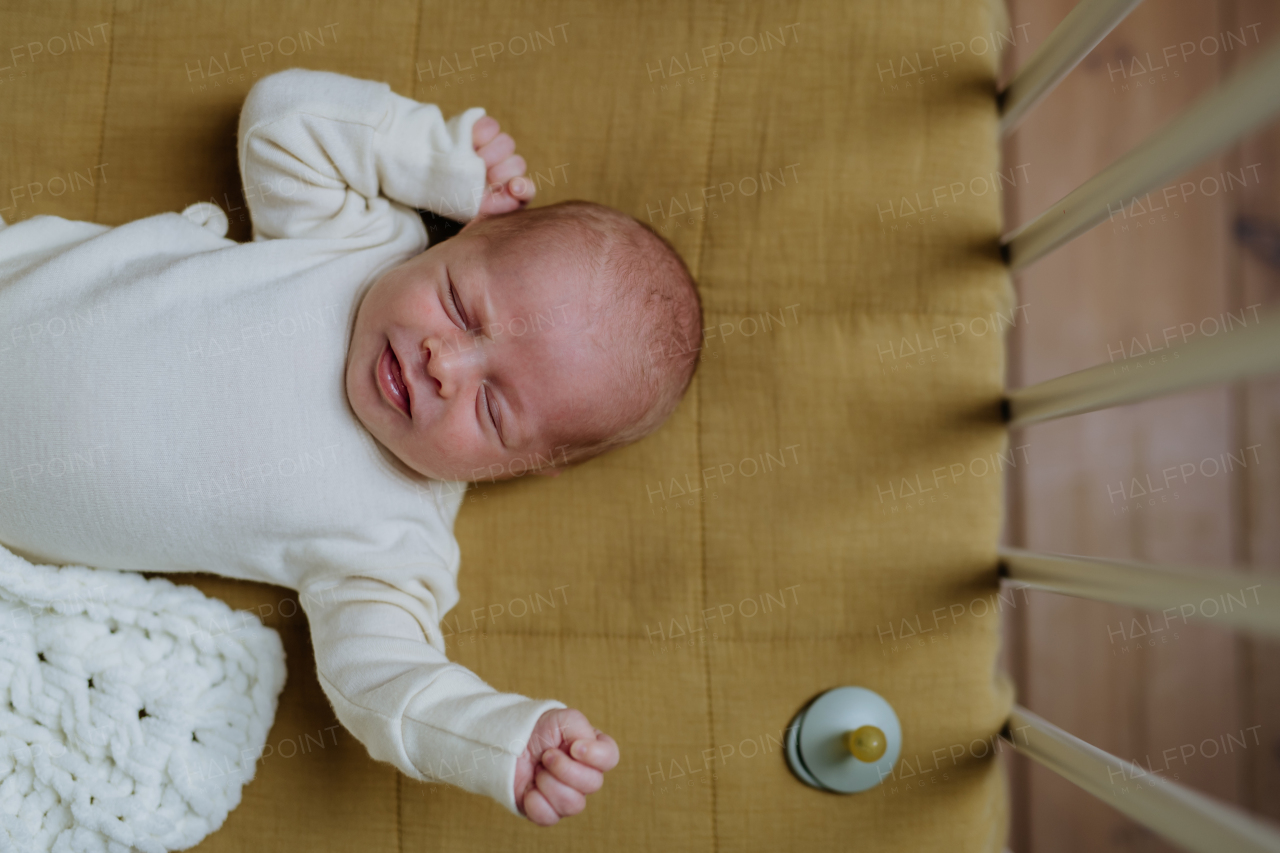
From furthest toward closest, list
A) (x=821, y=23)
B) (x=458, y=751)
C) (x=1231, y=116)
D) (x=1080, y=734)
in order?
(x=1080, y=734), (x=821, y=23), (x=458, y=751), (x=1231, y=116)

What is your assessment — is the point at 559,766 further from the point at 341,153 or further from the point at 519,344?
the point at 341,153

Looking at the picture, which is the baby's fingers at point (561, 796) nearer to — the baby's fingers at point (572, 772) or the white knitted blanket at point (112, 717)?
the baby's fingers at point (572, 772)

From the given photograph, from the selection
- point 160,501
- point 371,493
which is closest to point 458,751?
point 371,493

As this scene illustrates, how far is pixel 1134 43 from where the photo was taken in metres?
1.62

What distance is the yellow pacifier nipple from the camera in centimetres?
95

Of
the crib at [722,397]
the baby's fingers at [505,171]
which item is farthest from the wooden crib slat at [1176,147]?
the baby's fingers at [505,171]

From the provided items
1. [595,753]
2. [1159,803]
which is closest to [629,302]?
[595,753]

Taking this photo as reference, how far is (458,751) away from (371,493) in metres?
0.32

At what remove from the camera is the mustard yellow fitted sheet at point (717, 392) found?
107 cm

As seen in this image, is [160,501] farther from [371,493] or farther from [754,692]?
[754,692]

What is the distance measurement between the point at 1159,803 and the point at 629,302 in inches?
26.1

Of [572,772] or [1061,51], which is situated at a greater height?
[1061,51]

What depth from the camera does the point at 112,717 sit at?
1002 millimetres

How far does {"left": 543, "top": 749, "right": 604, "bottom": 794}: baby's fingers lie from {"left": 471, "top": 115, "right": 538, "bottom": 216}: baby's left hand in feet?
2.06
